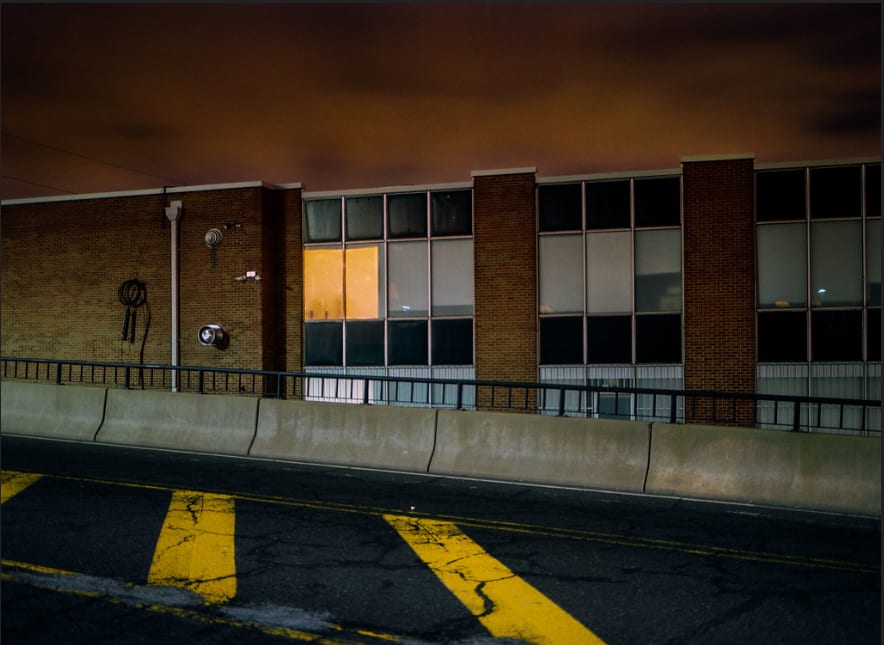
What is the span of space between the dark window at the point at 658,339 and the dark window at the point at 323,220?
32.0 ft


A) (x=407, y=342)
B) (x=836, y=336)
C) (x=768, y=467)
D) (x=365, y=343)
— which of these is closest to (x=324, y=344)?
(x=365, y=343)

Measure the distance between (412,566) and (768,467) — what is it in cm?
562

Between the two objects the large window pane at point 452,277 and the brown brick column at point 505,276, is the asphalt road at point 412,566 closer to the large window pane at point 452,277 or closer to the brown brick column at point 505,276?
the brown brick column at point 505,276

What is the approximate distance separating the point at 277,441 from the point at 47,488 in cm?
432

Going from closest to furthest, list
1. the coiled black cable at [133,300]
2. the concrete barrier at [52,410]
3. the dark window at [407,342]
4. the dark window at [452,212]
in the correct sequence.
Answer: the concrete barrier at [52,410] → the dark window at [452,212] → the dark window at [407,342] → the coiled black cable at [133,300]

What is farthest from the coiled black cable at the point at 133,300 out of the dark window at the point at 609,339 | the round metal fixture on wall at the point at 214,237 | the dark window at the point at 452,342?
the dark window at the point at 609,339

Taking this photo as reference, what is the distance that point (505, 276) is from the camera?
26469 mm

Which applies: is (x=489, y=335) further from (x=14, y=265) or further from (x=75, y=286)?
(x=14, y=265)

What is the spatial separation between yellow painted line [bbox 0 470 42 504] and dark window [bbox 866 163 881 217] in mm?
21544

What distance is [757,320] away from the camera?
2500 cm

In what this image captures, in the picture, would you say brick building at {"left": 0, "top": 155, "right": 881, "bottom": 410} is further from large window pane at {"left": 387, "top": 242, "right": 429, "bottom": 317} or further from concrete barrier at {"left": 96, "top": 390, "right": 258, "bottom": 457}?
concrete barrier at {"left": 96, "top": 390, "right": 258, "bottom": 457}

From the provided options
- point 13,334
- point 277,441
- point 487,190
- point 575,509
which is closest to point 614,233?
point 487,190

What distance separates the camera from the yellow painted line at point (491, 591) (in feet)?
18.3

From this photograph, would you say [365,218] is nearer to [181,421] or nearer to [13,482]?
[181,421]
